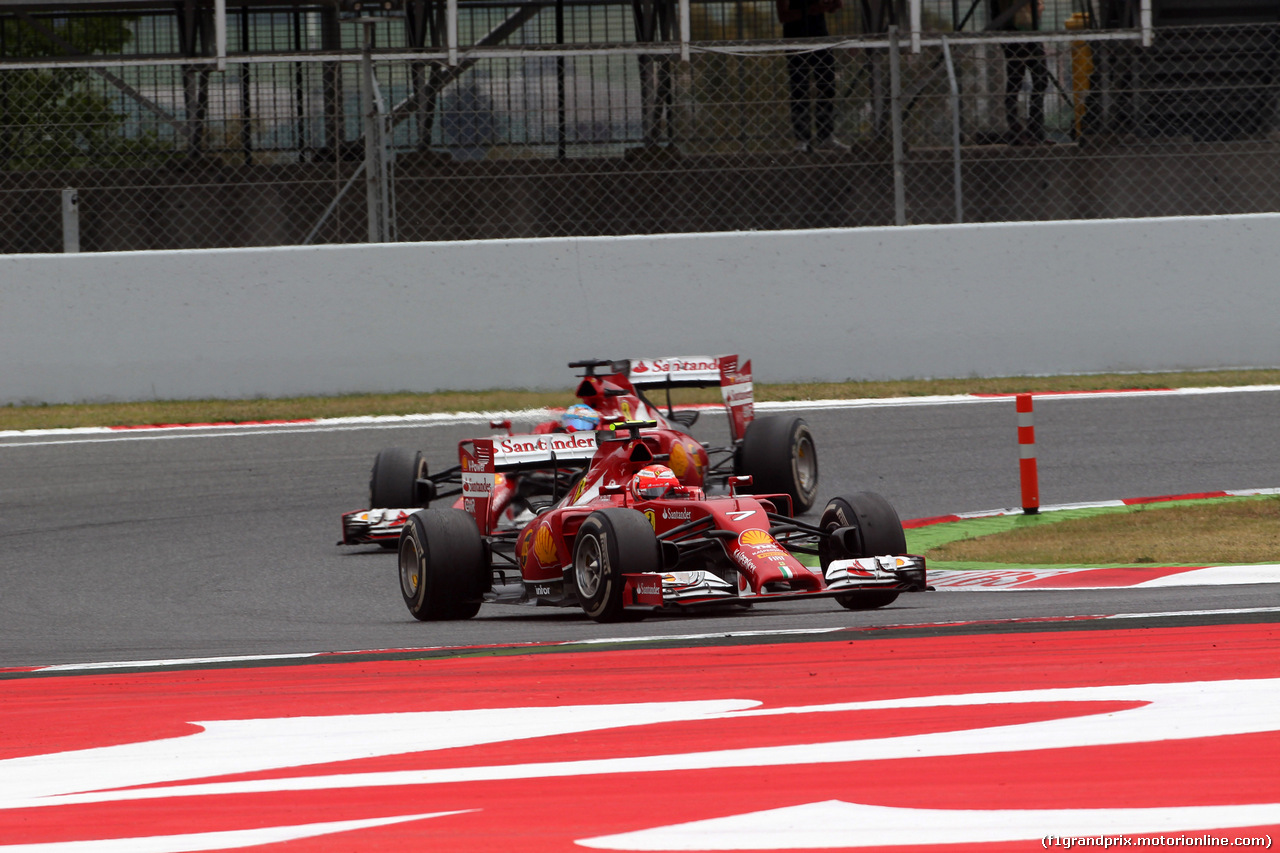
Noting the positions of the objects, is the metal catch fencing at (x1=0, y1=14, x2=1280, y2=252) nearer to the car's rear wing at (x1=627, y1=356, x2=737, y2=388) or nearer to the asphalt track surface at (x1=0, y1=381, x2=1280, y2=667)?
the asphalt track surface at (x1=0, y1=381, x2=1280, y2=667)

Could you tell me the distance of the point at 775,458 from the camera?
9711 mm

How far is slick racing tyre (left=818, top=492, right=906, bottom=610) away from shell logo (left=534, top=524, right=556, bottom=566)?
46.3 inches

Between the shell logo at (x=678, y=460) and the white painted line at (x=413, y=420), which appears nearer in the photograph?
the shell logo at (x=678, y=460)

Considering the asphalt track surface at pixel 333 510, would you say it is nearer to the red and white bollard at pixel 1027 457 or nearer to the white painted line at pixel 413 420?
the white painted line at pixel 413 420

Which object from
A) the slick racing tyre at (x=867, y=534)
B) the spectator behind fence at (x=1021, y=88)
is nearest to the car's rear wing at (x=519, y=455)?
the slick racing tyre at (x=867, y=534)

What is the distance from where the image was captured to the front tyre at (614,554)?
257 inches

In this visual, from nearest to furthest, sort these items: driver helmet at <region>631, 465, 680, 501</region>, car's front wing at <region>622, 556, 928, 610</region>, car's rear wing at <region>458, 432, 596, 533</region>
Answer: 1. car's front wing at <region>622, 556, 928, 610</region>
2. driver helmet at <region>631, 465, 680, 501</region>
3. car's rear wing at <region>458, 432, 596, 533</region>

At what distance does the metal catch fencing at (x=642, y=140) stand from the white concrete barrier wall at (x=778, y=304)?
202 cm

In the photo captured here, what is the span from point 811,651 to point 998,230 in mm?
9882

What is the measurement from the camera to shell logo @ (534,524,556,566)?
723 centimetres

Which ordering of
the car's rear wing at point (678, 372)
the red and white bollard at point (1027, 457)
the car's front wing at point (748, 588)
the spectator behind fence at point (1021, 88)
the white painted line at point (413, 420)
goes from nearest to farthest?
the car's front wing at point (748, 588), the red and white bollard at point (1027, 457), the car's rear wing at point (678, 372), the white painted line at point (413, 420), the spectator behind fence at point (1021, 88)

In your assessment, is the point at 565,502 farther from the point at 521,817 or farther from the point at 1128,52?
the point at 1128,52

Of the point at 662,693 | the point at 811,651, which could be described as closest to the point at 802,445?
the point at 811,651

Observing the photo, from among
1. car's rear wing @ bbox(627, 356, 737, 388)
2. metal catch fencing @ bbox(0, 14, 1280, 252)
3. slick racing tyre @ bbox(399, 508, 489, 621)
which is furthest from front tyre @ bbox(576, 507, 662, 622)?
metal catch fencing @ bbox(0, 14, 1280, 252)
